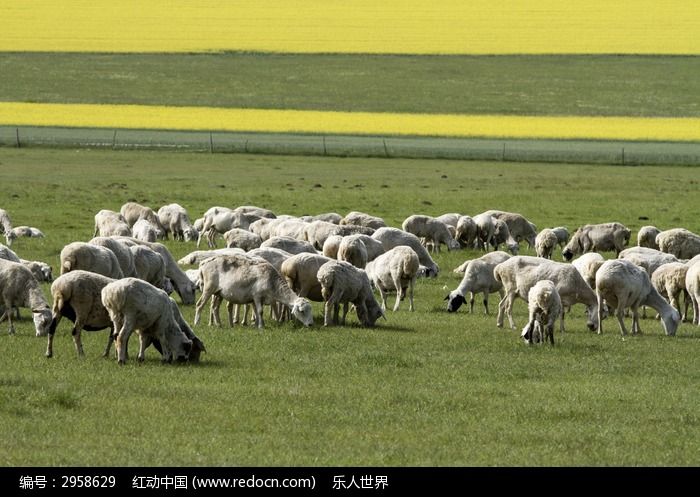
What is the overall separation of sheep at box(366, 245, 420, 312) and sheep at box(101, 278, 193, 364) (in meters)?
7.77

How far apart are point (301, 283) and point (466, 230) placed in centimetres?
1386

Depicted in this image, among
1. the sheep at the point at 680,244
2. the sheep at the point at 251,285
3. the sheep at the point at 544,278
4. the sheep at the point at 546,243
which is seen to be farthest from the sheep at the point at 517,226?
the sheep at the point at 251,285

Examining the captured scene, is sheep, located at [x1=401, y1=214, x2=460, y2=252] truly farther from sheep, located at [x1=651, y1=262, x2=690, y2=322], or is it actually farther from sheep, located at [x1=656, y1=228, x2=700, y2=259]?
sheep, located at [x1=651, y1=262, x2=690, y2=322]

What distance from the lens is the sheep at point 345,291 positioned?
2467 cm

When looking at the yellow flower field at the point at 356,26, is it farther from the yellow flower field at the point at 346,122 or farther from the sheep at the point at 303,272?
the sheep at the point at 303,272

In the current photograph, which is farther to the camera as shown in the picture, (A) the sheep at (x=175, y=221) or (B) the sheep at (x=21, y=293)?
(A) the sheep at (x=175, y=221)

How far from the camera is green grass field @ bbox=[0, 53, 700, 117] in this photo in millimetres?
91188

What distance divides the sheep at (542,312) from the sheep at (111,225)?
1545cm

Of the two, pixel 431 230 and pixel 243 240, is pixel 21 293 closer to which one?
pixel 243 240

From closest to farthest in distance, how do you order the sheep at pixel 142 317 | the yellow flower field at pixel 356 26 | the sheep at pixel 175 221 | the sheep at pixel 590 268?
the sheep at pixel 142 317
the sheep at pixel 590 268
the sheep at pixel 175 221
the yellow flower field at pixel 356 26

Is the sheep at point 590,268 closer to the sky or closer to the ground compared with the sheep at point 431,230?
closer to the sky
